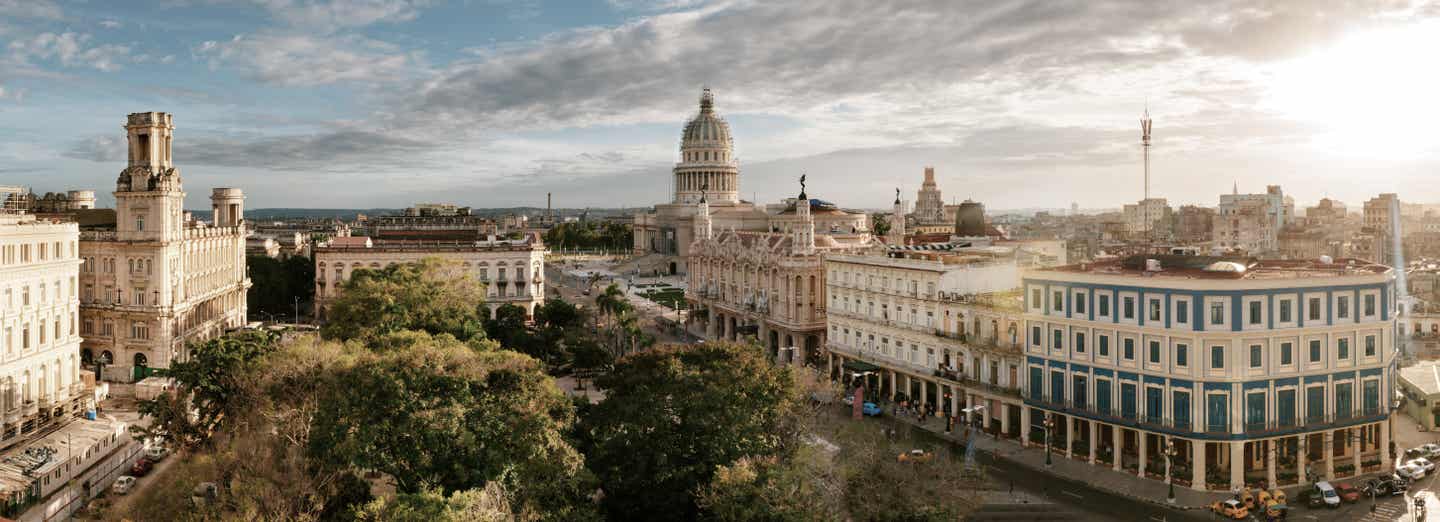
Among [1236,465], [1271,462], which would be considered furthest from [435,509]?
[1271,462]

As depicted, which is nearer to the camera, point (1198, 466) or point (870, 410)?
point (1198, 466)

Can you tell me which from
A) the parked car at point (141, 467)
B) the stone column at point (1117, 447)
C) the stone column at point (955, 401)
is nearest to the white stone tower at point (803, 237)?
the stone column at point (955, 401)

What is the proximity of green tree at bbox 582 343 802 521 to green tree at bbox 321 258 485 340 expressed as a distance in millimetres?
23271

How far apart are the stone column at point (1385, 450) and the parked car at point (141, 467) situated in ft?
216

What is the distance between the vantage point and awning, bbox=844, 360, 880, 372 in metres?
74.1

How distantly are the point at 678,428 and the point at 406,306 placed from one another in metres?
34.9

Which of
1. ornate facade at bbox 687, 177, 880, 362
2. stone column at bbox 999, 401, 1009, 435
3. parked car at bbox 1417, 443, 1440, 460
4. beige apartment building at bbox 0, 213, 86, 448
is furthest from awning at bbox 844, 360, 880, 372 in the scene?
beige apartment building at bbox 0, 213, 86, 448

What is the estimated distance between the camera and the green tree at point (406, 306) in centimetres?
6819

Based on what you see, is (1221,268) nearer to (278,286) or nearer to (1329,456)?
(1329,456)

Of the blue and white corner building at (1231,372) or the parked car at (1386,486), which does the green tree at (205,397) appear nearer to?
the blue and white corner building at (1231,372)

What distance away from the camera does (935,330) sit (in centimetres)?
6819

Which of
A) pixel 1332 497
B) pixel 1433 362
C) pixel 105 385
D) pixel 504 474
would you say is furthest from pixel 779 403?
pixel 1433 362

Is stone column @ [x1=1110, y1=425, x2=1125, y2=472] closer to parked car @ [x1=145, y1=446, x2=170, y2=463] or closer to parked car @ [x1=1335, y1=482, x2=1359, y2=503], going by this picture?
parked car @ [x1=1335, y1=482, x2=1359, y2=503]

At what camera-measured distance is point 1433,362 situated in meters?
81.6
